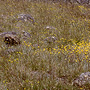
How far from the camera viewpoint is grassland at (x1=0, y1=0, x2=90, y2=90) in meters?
3.62

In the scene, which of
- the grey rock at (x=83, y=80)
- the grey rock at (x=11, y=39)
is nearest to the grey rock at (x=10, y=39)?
the grey rock at (x=11, y=39)

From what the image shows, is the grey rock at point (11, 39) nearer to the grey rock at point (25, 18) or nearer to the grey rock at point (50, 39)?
the grey rock at point (50, 39)

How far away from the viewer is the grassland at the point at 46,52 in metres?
3.62

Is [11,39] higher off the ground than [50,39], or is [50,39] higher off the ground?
[11,39]

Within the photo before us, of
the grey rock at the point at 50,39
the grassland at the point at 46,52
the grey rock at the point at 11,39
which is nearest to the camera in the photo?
the grassland at the point at 46,52

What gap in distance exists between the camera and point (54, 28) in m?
7.41

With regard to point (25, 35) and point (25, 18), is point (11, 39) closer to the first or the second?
point (25, 35)

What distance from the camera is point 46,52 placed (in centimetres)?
501

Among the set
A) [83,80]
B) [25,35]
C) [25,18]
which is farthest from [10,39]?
[83,80]

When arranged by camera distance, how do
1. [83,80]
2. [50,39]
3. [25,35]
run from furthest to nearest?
[25,35] < [50,39] < [83,80]

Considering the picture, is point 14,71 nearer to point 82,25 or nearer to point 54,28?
point 54,28

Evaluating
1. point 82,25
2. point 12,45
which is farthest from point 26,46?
point 82,25

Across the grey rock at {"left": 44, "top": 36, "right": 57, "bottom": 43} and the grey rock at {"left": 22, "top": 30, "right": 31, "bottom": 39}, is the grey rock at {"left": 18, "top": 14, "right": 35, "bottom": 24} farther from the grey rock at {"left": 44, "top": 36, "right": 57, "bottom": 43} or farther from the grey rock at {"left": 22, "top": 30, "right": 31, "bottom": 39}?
the grey rock at {"left": 44, "top": 36, "right": 57, "bottom": 43}

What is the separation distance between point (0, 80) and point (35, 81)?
41.2 inches
